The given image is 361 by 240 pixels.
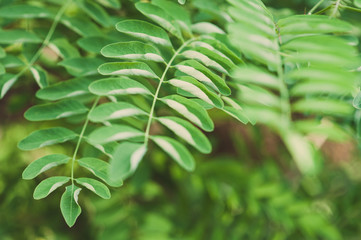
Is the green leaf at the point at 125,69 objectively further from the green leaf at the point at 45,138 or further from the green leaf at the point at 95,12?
the green leaf at the point at 95,12

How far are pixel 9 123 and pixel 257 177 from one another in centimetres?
114

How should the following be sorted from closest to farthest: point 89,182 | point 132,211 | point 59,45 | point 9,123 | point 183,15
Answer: point 89,182, point 183,15, point 59,45, point 132,211, point 9,123

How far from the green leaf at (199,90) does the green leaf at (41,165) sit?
0.24m

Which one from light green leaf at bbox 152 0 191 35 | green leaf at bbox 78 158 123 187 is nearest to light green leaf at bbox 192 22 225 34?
A: light green leaf at bbox 152 0 191 35

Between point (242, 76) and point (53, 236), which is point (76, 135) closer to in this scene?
point (242, 76)

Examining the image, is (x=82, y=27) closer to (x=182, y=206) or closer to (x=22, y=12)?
(x=22, y=12)

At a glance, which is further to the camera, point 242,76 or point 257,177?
point 257,177

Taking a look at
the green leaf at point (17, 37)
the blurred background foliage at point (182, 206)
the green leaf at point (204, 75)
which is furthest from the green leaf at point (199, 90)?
the blurred background foliage at point (182, 206)

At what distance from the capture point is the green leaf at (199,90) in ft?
1.72

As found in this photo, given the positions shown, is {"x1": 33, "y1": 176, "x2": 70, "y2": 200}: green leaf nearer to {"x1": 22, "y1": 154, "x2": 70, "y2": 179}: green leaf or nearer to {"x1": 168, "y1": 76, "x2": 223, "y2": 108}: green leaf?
{"x1": 22, "y1": 154, "x2": 70, "y2": 179}: green leaf

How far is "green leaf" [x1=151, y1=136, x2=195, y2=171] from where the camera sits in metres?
0.44

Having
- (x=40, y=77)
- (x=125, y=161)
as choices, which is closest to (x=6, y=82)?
(x=40, y=77)

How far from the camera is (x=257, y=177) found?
4.32 ft

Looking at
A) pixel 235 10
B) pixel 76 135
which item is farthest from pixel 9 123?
pixel 235 10
